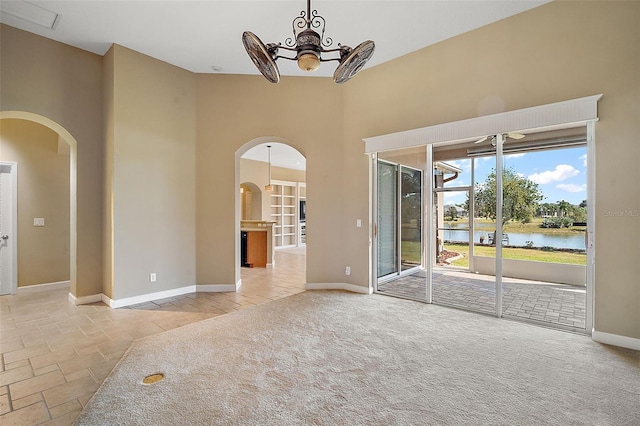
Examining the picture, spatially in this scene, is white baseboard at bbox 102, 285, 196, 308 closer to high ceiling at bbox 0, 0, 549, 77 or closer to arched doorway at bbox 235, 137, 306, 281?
high ceiling at bbox 0, 0, 549, 77

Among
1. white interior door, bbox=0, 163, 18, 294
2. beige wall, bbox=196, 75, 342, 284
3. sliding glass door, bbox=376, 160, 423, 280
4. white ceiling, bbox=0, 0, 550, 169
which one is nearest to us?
white ceiling, bbox=0, 0, 550, 169

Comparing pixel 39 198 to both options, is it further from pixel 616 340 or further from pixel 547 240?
pixel 616 340

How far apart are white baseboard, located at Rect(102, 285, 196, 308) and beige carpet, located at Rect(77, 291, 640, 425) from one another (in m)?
1.48

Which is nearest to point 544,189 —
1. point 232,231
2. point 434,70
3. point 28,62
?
point 434,70

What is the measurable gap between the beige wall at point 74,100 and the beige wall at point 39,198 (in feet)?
4.47

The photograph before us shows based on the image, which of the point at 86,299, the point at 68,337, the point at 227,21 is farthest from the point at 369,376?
the point at 86,299

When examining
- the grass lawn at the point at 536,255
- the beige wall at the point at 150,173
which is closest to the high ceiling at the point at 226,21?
the beige wall at the point at 150,173

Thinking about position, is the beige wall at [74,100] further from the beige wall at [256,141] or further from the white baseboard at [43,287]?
the beige wall at [256,141]

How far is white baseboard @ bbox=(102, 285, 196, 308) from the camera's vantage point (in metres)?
4.28

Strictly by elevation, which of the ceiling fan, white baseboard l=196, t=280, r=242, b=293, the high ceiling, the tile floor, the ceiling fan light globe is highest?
the high ceiling

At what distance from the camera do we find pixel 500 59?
3.80 meters

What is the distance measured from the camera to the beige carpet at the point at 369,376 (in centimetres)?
200

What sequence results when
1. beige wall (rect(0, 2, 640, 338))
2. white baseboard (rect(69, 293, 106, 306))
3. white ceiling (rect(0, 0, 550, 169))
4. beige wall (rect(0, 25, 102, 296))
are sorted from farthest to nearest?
1. white baseboard (rect(69, 293, 106, 306))
2. beige wall (rect(0, 25, 102, 296))
3. white ceiling (rect(0, 0, 550, 169))
4. beige wall (rect(0, 2, 640, 338))

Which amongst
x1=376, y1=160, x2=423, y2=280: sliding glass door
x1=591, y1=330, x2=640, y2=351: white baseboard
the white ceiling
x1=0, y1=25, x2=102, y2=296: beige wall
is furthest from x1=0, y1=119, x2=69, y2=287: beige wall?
x1=591, y1=330, x2=640, y2=351: white baseboard
